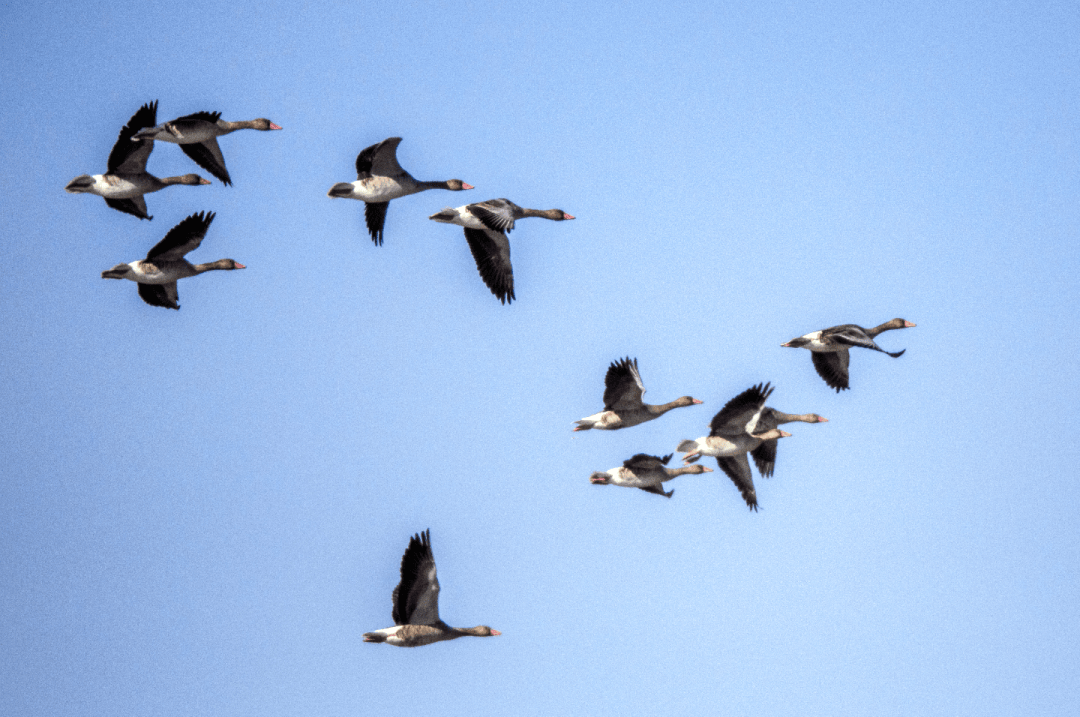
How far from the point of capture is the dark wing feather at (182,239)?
1213 inches

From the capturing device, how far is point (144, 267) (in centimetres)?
3152

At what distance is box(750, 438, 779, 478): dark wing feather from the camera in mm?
33750

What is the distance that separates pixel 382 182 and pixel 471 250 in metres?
2.71

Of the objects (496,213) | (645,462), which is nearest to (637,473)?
(645,462)

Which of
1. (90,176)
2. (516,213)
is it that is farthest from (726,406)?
(90,176)

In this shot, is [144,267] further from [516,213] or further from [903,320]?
[903,320]

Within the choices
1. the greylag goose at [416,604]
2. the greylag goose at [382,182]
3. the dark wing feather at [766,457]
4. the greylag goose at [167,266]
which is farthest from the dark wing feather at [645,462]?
the greylag goose at [167,266]

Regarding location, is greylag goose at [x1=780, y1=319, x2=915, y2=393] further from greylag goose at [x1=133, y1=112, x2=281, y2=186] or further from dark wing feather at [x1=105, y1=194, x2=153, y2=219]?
dark wing feather at [x1=105, y1=194, x2=153, y2=219]

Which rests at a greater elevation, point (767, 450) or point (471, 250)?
point (471, 250)

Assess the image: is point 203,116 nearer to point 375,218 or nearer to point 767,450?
point 375,218

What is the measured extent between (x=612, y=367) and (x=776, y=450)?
5100 millimetres

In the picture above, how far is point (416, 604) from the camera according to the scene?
2802 centimetres

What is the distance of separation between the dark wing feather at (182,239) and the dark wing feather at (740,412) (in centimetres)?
1111

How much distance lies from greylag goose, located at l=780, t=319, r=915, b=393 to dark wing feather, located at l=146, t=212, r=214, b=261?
1270 centimetres
